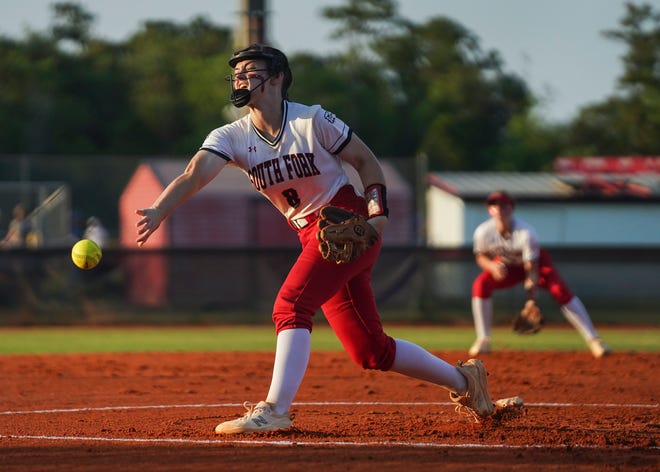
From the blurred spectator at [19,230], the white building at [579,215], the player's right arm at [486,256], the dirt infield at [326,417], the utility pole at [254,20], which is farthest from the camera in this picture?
the white building at [579,215]

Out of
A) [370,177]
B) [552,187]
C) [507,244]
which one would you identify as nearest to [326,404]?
[370,177]

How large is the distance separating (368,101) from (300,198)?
54.8 m

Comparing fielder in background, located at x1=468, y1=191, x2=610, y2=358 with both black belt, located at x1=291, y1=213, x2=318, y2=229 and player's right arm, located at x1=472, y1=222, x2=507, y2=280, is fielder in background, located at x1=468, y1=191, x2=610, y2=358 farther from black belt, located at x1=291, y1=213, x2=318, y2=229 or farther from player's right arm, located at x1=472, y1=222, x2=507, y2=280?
black belt, located at x1=291, y1=213, x2=318, y2=229

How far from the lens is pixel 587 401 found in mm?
8164

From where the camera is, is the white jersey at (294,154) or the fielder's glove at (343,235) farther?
the white jersey at (294,154)

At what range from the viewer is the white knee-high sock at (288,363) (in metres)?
5.95

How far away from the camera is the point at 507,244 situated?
11625 mm

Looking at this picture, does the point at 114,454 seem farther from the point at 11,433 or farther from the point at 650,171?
the point at 650,171

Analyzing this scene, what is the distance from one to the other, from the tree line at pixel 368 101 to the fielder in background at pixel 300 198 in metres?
46.6

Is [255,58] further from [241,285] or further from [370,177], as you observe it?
[241,285]

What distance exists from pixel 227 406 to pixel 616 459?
3148 mm

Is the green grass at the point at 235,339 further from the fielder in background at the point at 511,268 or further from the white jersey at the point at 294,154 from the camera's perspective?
the white jersey at the point at 294,154

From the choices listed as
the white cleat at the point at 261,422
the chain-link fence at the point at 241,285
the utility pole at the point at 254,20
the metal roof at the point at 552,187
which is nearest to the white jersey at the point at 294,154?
the white cleat at the point at 261,422

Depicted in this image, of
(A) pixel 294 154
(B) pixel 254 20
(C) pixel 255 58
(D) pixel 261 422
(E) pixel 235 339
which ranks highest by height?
(B) pixel 254 20
